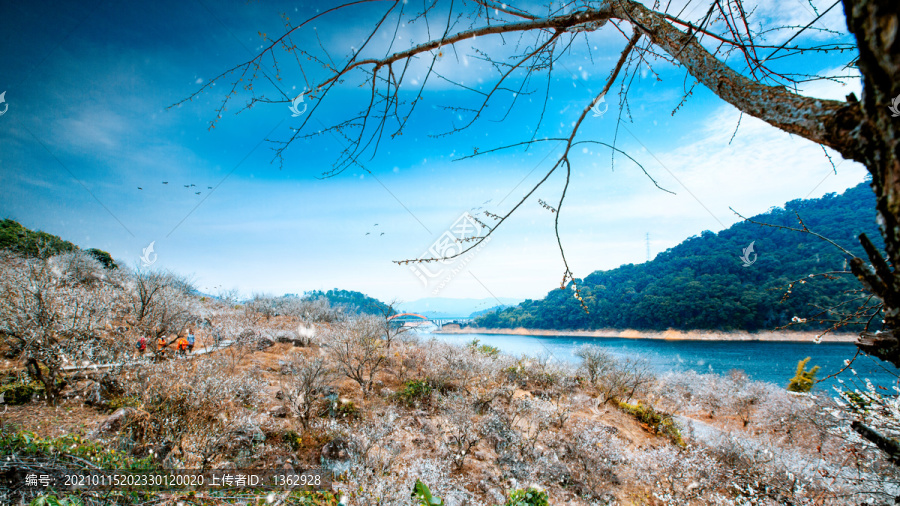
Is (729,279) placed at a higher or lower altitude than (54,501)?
higher

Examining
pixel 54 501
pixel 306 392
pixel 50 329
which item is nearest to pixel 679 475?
pixel 306 392

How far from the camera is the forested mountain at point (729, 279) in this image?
90.1 feet

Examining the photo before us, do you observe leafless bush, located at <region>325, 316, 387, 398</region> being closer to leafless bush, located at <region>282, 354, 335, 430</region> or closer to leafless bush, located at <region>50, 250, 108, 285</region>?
leafless bush, located at <region>282, 354, 335, 430</region>

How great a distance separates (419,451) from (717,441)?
291 inches

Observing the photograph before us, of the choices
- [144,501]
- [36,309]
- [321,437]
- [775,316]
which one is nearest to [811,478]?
[321,437]

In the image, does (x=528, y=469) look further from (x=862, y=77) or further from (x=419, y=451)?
(x=862, y=77)

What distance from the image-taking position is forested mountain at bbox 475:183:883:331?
27469 millimetres

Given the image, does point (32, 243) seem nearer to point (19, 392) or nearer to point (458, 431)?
point (19, 392)

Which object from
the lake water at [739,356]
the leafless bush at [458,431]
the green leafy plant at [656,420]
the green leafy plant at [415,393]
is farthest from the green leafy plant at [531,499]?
the lake water at [739,356]

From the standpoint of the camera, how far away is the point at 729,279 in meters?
35.9

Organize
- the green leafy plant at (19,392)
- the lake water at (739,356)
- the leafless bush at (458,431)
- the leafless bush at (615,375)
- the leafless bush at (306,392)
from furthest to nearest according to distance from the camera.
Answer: the lake water at (739,356) < the leafless bush at (615,375) < the leafless bush at (306,392) < the leafless bush at (458,431) < the green leafy plant at (19,392)

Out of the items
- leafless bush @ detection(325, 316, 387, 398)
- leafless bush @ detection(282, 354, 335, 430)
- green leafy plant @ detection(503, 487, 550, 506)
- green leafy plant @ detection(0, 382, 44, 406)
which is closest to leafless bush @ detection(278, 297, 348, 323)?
leafless bush @ detection(325, 316, 387, 398)

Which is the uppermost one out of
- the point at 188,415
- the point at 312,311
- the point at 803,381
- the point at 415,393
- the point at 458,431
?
the point at 312,311

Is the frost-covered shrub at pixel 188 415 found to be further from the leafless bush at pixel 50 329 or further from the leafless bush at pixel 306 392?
the leafless bush at pixel 50 329
